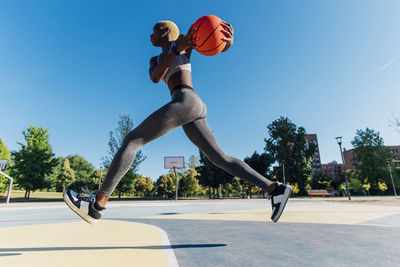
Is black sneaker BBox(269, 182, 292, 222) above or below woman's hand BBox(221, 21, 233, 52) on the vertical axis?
below

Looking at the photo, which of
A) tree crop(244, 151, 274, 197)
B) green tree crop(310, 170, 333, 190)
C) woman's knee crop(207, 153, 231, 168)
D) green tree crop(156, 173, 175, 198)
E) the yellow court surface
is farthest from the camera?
green tree crop(310, 170, 333, 190)

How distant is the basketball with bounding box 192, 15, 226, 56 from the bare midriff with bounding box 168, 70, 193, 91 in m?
0.25

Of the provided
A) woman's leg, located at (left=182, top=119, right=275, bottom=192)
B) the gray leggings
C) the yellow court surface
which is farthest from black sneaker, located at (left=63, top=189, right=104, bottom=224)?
woman's leg, located at (left=182, top=119, right=275, bottom=192)

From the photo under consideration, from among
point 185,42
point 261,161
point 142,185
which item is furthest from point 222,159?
point 142,185

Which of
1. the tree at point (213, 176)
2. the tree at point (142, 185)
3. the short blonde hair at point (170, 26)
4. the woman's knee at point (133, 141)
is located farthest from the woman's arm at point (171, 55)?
the tree at point (142, 185)

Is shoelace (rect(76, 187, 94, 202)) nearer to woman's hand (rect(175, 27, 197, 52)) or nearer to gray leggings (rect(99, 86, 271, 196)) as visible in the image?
gray leggings (rect(99, 86, 271, 196))

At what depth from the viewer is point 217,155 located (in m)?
2.15

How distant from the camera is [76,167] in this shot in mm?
78000

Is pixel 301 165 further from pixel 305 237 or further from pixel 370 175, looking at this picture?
pixel 305 237

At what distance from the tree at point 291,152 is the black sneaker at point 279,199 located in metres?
41.2

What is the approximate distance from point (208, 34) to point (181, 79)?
0.48m

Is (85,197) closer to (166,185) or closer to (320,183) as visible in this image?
(166,185)

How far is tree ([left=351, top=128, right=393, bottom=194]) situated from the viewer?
4484 centimetres

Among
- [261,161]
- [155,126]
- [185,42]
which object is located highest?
[261,161]
